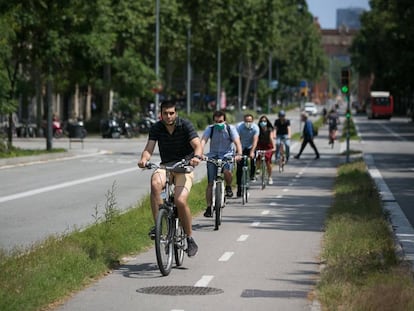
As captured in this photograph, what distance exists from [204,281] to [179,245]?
906mm

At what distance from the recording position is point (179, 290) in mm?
10320

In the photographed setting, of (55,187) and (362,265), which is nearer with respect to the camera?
(362,265)

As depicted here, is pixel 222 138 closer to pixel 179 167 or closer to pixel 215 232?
pixel 215 232

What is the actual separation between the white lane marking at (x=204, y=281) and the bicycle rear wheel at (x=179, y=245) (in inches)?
23.2

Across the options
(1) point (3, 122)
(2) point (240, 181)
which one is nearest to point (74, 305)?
(2) point (240, 181)

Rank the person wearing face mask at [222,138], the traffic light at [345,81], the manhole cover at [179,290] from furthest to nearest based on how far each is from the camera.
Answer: the traffic light at [345,81]
the person wearing face mask at [222,138]
the manhole cover at [179,290]

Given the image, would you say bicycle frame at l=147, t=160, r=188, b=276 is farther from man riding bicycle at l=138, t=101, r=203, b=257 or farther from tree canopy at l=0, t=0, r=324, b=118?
tree canopy at l=0, t=0, r=324, b=118

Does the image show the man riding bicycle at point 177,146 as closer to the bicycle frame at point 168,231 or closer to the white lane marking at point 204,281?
the bicycle frame at point 168,231

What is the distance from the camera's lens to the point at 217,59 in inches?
3233

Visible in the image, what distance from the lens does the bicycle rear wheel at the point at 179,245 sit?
38.5ft

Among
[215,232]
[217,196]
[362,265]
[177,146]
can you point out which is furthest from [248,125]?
[362,265]

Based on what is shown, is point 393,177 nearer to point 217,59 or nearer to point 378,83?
point 217,59

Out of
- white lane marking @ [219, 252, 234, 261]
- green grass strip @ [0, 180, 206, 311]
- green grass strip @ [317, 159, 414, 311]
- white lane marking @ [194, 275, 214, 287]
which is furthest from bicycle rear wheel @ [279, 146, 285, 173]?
white lane marking @ [194, 275, 214, 287]

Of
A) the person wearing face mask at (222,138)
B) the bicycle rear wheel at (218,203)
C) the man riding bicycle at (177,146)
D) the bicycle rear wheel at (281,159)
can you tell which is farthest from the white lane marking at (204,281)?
the bicycle rear wheel at (281,159)
